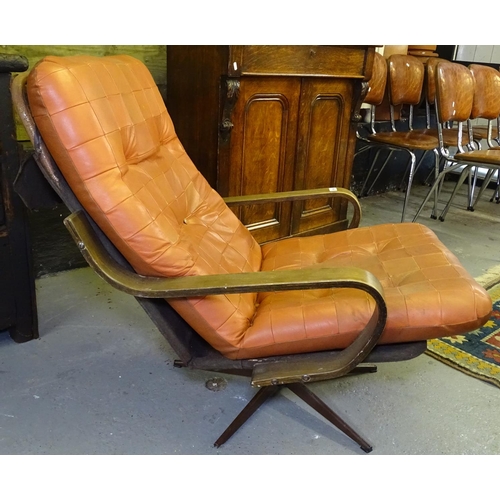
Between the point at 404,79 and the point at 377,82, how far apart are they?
0.93 ft

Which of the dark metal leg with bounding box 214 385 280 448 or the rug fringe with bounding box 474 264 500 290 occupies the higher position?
the dark metal leg with bounding box 214 385 280 448

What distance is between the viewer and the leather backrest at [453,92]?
2797mm

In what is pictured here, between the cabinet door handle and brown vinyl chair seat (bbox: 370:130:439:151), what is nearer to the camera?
the cabinet door handle

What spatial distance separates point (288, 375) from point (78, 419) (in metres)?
0.63

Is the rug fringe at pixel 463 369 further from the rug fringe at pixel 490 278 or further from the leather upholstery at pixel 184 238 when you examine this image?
the rug fringe at pixel 490 278

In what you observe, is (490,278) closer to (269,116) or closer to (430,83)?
(269,116)

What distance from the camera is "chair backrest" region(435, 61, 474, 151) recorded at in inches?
110

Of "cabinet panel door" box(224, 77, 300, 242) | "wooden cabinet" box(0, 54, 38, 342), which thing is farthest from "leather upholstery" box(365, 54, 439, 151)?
"wooden cabinet" box(0, 54, 38, 342)

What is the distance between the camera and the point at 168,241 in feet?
3.65

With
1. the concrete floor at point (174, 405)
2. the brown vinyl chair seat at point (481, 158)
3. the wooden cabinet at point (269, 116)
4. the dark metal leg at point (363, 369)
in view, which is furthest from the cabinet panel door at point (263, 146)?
the brown vinyl chair seat at point (481, 158)

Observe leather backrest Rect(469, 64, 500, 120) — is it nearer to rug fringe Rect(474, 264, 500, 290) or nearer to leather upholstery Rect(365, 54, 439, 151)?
leather upholstery Rect(365, 54, 439, 151)

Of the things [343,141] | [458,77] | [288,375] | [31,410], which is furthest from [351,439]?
[458,77]

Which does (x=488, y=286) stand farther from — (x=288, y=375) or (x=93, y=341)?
(x=93, y=341)

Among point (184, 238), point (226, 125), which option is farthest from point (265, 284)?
point (226, 125)
